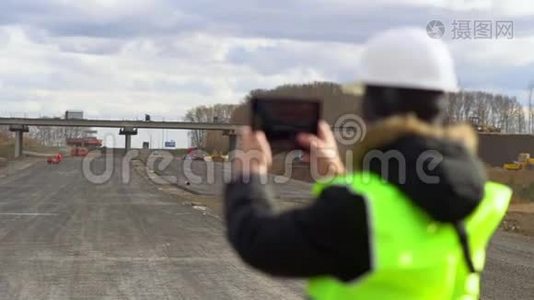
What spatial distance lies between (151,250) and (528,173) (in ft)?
203

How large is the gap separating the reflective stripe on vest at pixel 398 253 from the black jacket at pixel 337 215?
0.03 meters

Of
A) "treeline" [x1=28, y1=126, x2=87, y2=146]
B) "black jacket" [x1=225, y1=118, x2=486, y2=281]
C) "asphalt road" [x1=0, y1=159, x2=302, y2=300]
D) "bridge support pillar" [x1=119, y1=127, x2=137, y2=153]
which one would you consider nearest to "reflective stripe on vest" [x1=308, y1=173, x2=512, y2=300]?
"black jacket" [x1=225, y1=118, x2=486, y2=281]

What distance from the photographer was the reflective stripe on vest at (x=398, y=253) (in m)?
2.33

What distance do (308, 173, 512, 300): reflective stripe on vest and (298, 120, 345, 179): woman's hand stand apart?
183 millimetres

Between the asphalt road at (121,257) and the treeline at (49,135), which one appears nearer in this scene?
the asphalt road at (121,257)

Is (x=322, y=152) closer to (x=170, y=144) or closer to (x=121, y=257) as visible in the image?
(x=121, y=257)

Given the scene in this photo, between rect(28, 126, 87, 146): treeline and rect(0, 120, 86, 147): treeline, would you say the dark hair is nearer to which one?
rect(0, 120, 86, 147): treeline

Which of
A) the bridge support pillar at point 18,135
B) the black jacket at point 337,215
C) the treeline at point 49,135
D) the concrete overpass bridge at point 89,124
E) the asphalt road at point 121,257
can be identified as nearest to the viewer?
the black jacket at point 337,215

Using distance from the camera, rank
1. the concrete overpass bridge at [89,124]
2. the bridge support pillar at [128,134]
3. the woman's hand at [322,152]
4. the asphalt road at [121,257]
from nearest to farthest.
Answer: the woman's hand at [322,152]
the asphalt road at [121,257]
the concrete overpass bridge at [89,124]
the bridge support pillar at [128,134]

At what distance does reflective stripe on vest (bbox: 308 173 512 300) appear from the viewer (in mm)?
2332

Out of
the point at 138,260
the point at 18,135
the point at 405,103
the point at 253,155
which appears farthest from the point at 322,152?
the point at 18,135

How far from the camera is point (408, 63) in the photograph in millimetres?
2533

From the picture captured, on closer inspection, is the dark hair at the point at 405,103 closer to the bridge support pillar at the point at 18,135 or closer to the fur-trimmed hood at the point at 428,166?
the fur-trimmed hood at the point at 428,166

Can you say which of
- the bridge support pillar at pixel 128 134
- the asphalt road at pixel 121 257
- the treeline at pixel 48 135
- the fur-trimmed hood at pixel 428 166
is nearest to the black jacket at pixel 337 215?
the fur-trimmed hood at pixel 428 166
